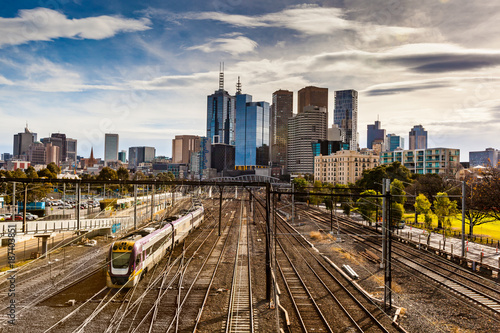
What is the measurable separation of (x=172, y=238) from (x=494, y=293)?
2368 cm

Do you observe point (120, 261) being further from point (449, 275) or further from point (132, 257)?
point (449, 275)

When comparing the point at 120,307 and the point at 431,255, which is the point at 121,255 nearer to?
the point at 120,307

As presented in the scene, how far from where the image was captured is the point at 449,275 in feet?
72.3

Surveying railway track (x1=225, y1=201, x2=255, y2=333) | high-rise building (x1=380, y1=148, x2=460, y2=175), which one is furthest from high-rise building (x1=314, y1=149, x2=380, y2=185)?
railway track (x1=225, y1=201, x2=255, y2=333)

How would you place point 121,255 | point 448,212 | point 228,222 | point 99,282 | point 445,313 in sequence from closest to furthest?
point 445,313, point 121,255, point 99,282, point 448,212, point 228,222

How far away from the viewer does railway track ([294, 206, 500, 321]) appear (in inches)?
701

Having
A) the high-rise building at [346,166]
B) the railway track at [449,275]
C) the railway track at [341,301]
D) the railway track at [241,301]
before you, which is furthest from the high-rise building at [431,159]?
the railway track at [241,301]

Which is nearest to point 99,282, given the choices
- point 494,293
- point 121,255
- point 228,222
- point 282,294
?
point 121,255

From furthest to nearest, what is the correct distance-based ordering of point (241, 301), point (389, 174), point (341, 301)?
1. point (389, 174)
2. point (241, 301)
3. point (341, 301)

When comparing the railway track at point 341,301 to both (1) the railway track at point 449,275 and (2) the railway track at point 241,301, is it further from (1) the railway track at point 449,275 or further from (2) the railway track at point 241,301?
(1) the railway track at point 449,275

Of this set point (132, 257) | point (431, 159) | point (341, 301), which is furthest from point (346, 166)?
point (132, 257)

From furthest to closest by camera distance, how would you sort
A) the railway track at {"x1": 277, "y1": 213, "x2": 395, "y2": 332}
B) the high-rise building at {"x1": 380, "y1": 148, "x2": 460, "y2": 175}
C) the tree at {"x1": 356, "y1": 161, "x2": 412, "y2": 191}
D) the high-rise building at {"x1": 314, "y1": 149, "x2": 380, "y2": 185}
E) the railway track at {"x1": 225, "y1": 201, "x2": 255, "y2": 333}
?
1. the high-rise building at {"x1": 314, "y1": 149, "x2": 380, "y2": 185}
2. the high-rise building at {"x1": 380, "y1": 148, "x2": 460, "y2": 175}
3. the tree at {"x1": 356, "y1": 161, "x2": 412, "y2": 191}
4. the railway track at {"x1": 225, "y1": 201, "x2": 255, "y2": 333}
5. the railway track at {"x1": 277, "y1": 213, "x2": 395, "y2": 332}

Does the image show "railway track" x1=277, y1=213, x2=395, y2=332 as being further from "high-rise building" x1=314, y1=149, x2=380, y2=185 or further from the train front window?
"high-rise building" x1=314, y1=149, x2=380, y2=185

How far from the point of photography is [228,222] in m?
50.6
